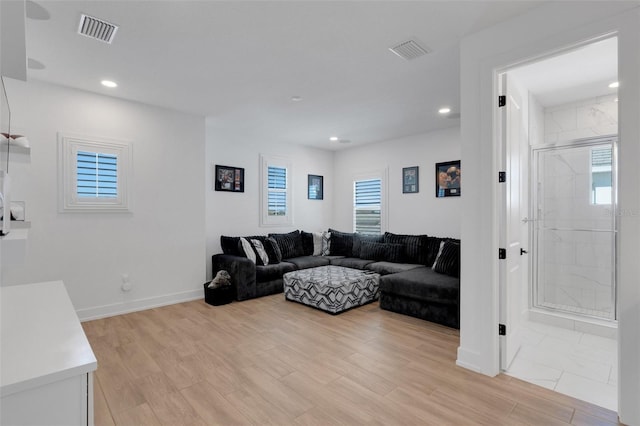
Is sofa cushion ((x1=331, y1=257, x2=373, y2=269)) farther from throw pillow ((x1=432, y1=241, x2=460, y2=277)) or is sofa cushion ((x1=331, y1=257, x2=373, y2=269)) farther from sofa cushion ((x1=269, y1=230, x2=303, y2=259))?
throw pillow ((x1=432, y1=241, x2=460, y2=277))

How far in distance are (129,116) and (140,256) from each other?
1743mm

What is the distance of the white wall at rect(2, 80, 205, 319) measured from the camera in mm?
3344

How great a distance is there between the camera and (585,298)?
3.51 m

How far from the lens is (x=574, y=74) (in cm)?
304

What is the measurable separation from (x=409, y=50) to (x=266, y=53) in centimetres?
122

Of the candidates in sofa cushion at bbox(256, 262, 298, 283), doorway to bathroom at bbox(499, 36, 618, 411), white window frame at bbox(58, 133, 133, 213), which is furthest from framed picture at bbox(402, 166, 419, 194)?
white window frame at bbox(58, 133, 133, 213)

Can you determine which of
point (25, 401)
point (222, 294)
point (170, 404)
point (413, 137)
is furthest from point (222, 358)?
point (413, 137)

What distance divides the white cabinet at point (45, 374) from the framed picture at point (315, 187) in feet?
17.9

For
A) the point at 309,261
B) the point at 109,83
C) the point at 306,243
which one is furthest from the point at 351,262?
the point at 109,83

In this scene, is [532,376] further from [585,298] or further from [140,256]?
[140,256]

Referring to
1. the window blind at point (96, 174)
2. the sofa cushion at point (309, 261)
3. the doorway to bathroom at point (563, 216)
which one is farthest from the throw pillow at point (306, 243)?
the doorway to bathroom at point (563, 216)

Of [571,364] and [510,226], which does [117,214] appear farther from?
[571,364]

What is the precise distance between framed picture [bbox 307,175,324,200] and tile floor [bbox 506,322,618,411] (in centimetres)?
434

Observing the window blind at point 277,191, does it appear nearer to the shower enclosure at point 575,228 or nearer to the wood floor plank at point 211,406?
the wood floor plank at point 211,406
